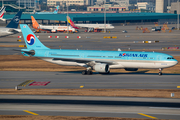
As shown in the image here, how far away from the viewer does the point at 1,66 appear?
205 ft

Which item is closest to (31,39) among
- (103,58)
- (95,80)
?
(103,58)

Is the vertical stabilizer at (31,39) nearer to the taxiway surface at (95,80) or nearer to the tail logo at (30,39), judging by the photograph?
the tail logo at (30,39)

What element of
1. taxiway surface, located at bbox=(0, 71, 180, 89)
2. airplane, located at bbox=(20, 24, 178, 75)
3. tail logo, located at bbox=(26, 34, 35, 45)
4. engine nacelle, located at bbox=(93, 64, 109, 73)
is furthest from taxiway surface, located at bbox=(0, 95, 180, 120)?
tail logo, located at bbox=(26, 34, 35, 45)

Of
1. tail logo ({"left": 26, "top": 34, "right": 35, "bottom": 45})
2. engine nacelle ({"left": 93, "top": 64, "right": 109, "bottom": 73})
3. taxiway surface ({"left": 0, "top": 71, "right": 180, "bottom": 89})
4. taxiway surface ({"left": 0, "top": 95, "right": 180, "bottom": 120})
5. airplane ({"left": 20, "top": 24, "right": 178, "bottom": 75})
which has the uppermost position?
tail logo ({"left": 26, "top": 34, "right": 35, "bottom": 45})

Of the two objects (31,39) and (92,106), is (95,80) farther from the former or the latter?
(31,39)

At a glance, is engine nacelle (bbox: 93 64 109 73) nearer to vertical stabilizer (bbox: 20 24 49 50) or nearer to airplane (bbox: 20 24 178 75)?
airplane (bbox: 20 24 178 75)

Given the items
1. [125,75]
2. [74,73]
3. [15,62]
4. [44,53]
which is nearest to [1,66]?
[15,62]

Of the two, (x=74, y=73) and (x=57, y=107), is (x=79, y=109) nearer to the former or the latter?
(x=57, y=107)

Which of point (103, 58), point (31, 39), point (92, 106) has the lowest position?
point (92, 106)

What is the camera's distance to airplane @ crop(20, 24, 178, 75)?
160 feet

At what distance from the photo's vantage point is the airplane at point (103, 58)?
48.8m

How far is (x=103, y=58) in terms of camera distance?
51.4 meters

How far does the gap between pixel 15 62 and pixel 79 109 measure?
40.7 metres

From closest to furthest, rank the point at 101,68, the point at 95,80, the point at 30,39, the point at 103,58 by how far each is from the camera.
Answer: the point at 95,80
the point at 101,68
the point at 103,58
the point at 30,39
